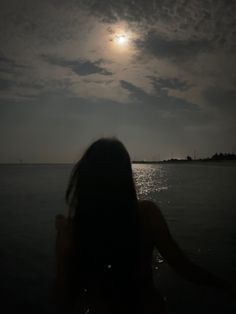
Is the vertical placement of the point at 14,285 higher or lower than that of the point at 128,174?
lower

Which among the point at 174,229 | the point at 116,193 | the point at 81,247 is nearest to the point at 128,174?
the point at 116,193

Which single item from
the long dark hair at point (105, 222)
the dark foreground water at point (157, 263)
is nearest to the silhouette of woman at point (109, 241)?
the long dark hair at point (105, 222)

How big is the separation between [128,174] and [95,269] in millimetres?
843

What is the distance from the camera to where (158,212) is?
2652 mm

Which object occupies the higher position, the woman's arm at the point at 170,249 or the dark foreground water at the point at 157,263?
the woman's arm at the point at 170,249

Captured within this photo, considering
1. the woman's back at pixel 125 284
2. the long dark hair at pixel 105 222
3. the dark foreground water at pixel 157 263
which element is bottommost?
the dark foreground water at pixel 157 263

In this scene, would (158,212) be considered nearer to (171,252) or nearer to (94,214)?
(171,252)

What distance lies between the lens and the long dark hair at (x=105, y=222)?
8.53 feet

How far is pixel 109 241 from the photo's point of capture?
2.62 metres

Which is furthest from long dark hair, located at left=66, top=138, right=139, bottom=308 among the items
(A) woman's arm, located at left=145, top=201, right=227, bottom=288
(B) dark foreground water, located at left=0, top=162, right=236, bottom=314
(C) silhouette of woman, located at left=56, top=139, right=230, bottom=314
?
(B) dark foreground water, located at left=0, top=162, right=236, bottom=314

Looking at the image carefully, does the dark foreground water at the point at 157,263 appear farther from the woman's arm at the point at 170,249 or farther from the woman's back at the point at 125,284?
the woman's arm at the point at 170,249

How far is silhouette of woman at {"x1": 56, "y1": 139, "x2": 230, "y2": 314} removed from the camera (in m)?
2.61

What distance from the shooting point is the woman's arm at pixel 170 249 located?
8.59 feet

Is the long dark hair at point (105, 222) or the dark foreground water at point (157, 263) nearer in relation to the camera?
the long dark hair at point (105, 222)
